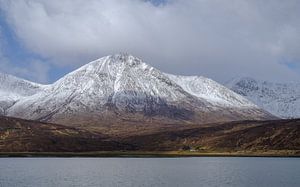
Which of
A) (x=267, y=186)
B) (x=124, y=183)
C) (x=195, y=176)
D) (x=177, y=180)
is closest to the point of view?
(x=267, y=186)

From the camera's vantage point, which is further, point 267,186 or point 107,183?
point 107,183

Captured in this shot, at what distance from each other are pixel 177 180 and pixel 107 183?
1547 cm

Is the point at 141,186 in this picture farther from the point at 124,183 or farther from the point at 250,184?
the point at 250,184

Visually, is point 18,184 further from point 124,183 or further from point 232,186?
point 232,186

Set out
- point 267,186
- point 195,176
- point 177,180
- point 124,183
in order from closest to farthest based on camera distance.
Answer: point 267,186 → point 124,183 → point 177,180 → point 195,176

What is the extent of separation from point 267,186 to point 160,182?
21043 millimetres

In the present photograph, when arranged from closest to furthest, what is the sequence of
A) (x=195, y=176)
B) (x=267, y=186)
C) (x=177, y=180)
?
(x=267, y=186) < (x=177, y=180) < (x=195, y=176)

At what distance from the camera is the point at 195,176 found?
119 m

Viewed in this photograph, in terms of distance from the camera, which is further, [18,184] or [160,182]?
[160,182]

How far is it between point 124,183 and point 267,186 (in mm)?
27181

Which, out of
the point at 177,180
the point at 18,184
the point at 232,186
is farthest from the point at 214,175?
the point at 18,184

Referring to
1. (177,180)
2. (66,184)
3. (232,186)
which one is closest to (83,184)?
(66,184)

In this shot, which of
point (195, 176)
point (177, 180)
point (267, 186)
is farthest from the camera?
point (195, 176)

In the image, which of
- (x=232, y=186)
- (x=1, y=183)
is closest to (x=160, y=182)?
(x=232, y=186)
